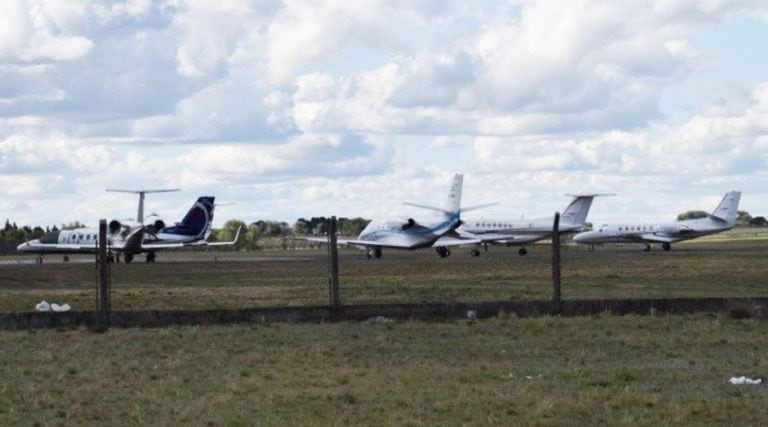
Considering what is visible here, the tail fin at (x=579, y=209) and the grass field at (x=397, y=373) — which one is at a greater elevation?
the tail fin at (x=579, y=209)

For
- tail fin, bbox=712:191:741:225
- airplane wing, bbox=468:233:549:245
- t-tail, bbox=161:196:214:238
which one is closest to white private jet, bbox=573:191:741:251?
tail fin, bbox=712:191:741:225

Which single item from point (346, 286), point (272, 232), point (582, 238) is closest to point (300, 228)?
point (272, 232)

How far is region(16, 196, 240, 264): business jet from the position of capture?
65812 millimetres

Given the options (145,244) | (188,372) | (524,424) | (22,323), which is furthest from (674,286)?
(145,244)

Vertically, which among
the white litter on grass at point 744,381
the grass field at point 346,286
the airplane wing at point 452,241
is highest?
the airplane wing at point 452,241

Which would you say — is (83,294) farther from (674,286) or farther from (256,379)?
(256,379)

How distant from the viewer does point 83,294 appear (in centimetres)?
2795

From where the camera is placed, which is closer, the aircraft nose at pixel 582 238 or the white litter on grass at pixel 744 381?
the white litter on grass at pixel 744 381

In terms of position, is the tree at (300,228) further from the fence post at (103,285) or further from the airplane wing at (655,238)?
the fence post at (103,285)

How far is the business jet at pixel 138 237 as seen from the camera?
65812 millimetres

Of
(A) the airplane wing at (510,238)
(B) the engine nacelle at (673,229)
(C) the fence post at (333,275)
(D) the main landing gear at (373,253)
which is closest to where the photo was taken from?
(C) the fence post at (333,275)

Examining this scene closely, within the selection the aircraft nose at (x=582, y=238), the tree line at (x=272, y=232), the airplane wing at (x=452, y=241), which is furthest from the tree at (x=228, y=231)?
the airplane wing at (x=452, y=241)

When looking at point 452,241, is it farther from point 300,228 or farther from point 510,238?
point 300,228

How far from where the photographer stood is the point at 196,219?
7212 centimetres
